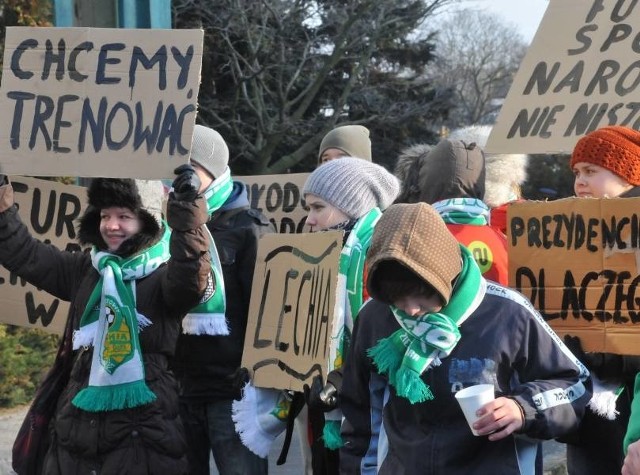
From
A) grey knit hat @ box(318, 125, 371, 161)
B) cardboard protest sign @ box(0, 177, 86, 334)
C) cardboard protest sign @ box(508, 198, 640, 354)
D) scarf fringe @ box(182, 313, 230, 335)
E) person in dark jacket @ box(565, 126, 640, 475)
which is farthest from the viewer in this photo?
grey knit hat @ box(318, 125, 371, 161)

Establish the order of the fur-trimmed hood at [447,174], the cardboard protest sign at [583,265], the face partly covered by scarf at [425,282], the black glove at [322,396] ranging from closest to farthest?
the face partly covered by scarf at [425,282] → the cardboard protest sign at [583,265] → the black glove at [322,396] → the fur-trimmed hood at [447,174]

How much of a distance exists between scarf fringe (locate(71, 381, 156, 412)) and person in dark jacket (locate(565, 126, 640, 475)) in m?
1.55

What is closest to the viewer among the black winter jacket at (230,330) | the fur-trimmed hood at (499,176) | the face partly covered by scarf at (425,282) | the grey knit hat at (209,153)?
the face partly covered by scarf at (425,282)

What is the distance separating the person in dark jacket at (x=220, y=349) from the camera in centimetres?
469

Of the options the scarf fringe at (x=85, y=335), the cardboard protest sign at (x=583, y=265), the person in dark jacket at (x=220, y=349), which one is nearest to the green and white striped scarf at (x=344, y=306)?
the cardboard protest sign at (x=583, y=265)

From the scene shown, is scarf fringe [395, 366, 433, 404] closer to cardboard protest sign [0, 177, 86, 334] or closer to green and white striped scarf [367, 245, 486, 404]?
green and white striped scarf [367, 245, 486, 404]

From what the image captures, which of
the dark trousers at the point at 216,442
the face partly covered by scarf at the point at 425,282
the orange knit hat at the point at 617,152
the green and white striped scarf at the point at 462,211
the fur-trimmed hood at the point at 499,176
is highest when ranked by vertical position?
the fur-trimmed hood at the point at 499,176

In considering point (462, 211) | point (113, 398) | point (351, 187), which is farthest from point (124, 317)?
point (462, 211)

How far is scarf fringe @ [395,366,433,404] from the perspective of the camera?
10.1 ft

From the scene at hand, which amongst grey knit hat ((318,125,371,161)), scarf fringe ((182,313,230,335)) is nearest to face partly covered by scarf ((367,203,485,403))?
scarf fringe ((182,313,230,335))

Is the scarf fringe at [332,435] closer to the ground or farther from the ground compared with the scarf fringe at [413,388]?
closer to the ground

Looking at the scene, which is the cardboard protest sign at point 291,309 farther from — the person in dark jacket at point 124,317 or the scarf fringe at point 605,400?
the scarf fringe at point 605,400

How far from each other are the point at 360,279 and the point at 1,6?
7.17 meters

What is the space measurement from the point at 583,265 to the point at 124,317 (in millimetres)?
1713
